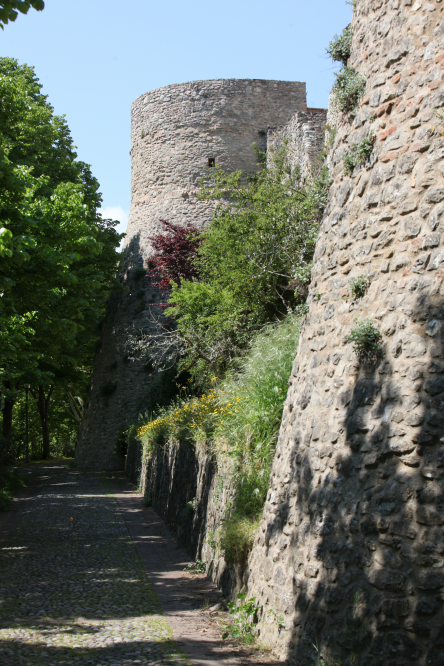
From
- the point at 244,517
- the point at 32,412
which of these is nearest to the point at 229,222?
the point at 244,517

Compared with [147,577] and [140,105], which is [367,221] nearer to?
[147,577]

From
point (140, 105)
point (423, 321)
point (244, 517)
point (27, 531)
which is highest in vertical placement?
point (140, 105)

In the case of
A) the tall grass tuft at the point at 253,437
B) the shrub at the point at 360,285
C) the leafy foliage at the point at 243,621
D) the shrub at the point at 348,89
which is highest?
the shrub at the point at 348,89

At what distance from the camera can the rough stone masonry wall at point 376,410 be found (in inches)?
132

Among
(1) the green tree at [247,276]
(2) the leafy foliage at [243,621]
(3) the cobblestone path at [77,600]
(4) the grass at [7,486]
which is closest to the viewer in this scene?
(3) the cobblestone path at [77,600]

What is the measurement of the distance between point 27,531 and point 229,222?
824 cm

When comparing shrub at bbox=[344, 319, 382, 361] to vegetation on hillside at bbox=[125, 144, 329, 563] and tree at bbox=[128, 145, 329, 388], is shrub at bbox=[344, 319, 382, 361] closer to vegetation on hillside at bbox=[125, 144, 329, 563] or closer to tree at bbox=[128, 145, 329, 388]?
vegetation on hillside at bbox=[125, 144, 329, 563]

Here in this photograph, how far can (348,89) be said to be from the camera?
189 inches

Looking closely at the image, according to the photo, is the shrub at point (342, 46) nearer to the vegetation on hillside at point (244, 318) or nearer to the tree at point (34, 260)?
the vegetation on hillside at point (244, 318)

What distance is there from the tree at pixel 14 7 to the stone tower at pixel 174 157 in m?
20.5

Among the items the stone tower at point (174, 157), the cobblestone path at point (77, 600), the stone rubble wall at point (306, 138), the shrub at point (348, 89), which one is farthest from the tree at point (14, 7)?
the stone tower at point (174, 157)

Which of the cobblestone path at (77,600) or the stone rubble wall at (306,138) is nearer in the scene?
the cobblestone path at (77,600)

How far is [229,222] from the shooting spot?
13875 mm

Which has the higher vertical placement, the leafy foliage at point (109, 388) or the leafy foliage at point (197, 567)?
the leafy foliage at point (109, 388)
